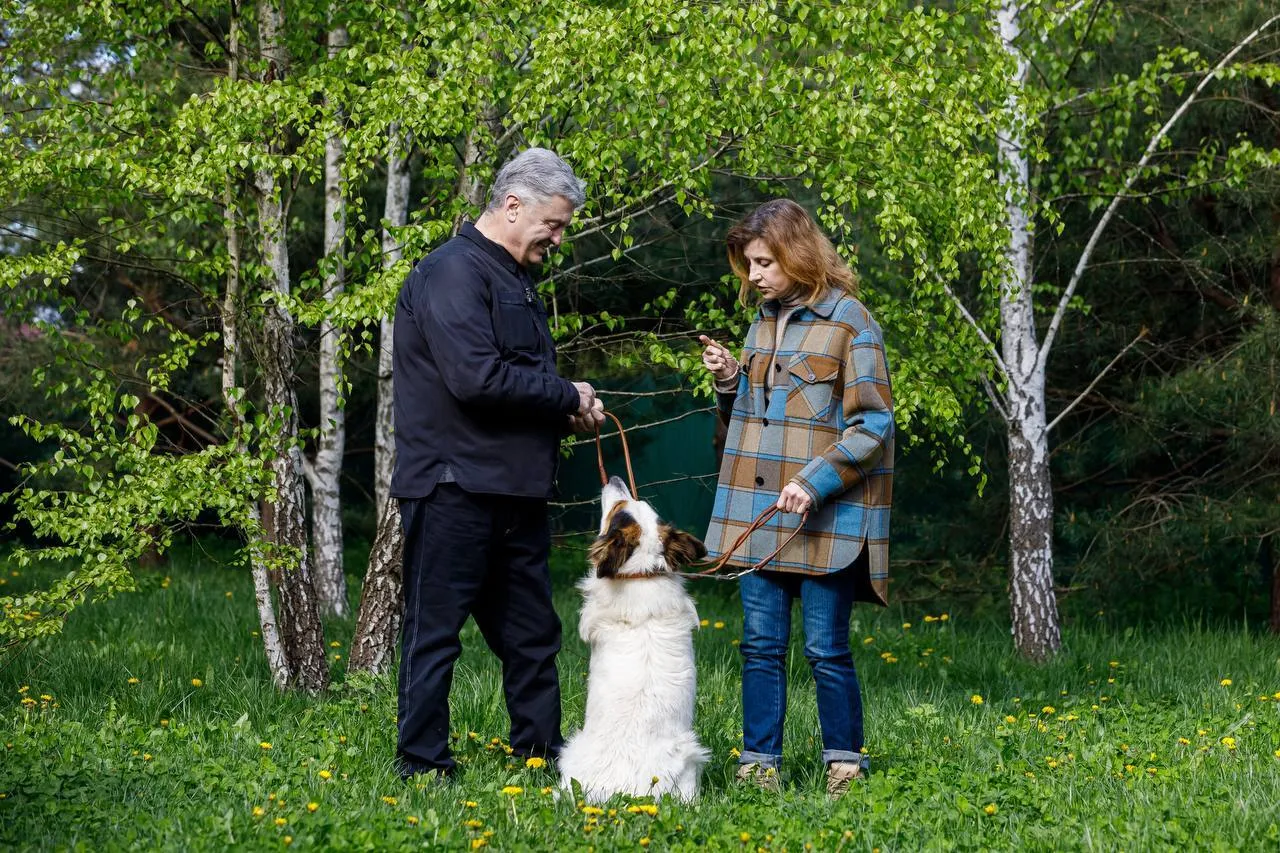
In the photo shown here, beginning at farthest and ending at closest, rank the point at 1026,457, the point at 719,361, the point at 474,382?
the point at 1026,457 → the point at 719,361 → the point at 474,382

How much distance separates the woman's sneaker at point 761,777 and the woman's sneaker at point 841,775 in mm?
171

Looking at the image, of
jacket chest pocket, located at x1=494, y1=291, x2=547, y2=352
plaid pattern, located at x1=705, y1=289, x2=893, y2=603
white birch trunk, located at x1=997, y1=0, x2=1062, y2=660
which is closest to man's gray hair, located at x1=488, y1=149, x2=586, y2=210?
jacket chest pocket, located at x1=494, y1=291, x2=547, y2=352

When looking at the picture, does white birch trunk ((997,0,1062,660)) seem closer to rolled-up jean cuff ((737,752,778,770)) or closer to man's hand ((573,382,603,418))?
rolled-up jean cuff ((737,752,778,770))

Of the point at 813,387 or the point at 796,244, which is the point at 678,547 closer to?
the point at 813,387

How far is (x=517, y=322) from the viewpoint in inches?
164

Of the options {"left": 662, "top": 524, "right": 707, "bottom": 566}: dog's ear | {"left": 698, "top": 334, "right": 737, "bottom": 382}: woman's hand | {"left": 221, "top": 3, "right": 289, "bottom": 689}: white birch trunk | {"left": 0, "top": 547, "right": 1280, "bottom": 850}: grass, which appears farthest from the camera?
{"left": 221, "top": 3, "right": 289, "bottom": 689}: white birch trunk

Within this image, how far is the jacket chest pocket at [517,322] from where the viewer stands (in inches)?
162

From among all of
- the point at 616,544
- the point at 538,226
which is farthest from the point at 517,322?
the point at 616,544

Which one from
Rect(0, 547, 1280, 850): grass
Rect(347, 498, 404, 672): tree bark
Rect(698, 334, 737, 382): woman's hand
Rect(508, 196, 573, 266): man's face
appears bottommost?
Rect(0, 547, 1280, 850): grass

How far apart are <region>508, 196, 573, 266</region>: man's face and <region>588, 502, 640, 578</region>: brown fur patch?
916mm

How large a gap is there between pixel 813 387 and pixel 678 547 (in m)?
0.70

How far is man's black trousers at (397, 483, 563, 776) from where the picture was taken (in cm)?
413

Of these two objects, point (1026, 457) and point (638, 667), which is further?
point (1026, 457)

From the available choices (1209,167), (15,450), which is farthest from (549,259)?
(15,450)
